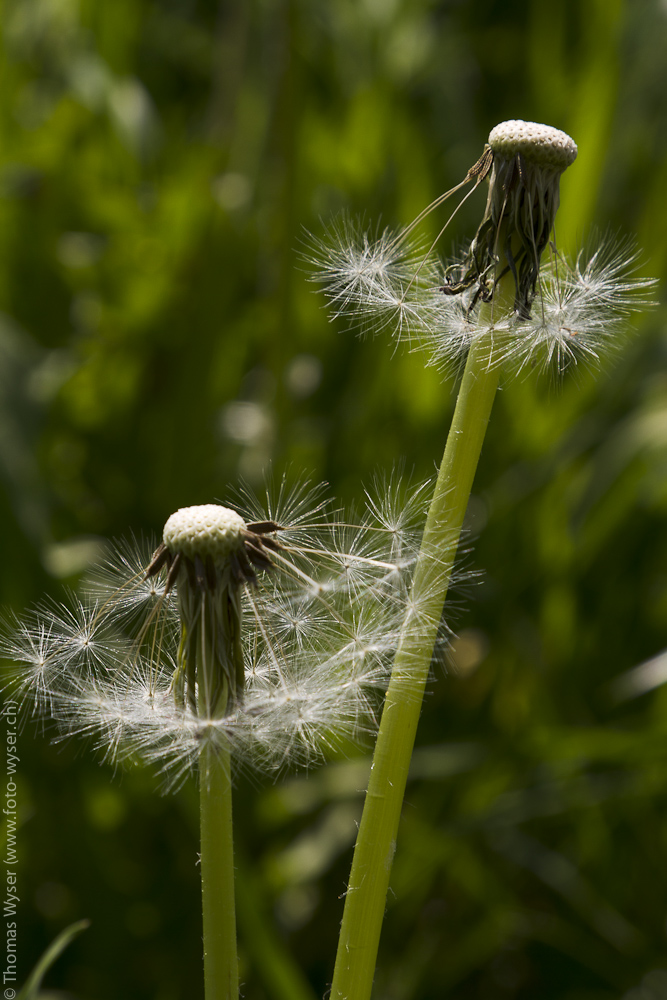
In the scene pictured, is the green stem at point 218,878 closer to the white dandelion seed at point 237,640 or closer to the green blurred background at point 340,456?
the white dandelion seed at point 237,640

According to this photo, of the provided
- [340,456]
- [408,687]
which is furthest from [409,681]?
[340,456]

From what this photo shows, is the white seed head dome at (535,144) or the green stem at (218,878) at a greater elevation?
the white seed head dome at (535,144)

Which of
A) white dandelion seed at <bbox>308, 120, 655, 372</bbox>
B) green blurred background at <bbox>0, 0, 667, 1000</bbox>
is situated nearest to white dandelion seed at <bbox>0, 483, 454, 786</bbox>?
white dandelion seed at <bbox>308, 120, 655, 372</bbox>

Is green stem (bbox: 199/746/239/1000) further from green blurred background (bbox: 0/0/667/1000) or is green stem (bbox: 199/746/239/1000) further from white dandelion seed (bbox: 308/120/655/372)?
green blurred background (bbox: 0/0/667/1000)

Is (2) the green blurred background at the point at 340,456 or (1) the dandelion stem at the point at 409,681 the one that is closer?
(1) the dandelion stem at the point at 409,681

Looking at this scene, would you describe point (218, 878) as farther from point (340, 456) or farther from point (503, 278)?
point (340, 456)

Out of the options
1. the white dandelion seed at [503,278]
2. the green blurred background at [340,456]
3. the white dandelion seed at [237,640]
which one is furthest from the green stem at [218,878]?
the green blurred background at [340,456]

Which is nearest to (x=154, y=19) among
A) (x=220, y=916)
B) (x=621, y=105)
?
(x=621, y=105)
